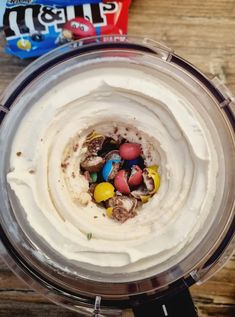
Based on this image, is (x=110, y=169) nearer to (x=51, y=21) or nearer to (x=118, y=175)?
(x=118, y=175)

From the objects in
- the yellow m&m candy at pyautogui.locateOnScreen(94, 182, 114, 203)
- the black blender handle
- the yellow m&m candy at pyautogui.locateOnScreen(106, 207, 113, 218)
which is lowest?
the black blender handle

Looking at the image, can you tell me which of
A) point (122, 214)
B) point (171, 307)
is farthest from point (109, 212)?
point (171, 307)

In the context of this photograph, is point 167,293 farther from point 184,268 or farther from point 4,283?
point 4,283

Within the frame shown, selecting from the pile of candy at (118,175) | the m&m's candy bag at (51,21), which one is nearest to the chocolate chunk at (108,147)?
the pile of candy at (118,175)

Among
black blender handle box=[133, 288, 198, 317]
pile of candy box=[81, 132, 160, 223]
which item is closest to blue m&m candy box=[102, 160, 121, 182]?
pile of candy box=[81, 132, 160, 223]

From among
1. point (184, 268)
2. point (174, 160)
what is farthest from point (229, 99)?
point (184, 268)

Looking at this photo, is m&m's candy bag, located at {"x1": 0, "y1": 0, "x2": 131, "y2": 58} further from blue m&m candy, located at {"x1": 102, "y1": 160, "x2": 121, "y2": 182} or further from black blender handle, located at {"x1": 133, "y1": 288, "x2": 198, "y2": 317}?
black blender handle, located at {"x1": 133, "y1": 288, "x2": 198, "y2": 317}

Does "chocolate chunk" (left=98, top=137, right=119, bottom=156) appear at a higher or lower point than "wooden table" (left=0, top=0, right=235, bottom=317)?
lower
